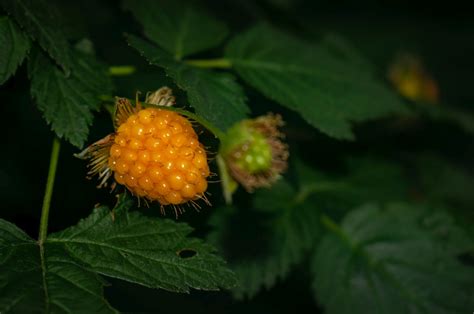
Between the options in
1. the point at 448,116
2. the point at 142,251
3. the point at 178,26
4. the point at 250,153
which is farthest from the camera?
the point at 448,116

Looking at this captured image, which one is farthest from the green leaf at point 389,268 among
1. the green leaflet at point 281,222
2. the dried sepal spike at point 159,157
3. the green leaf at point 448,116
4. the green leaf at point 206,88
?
the dried sepal spike at point 159,157

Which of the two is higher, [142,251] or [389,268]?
[142,251]

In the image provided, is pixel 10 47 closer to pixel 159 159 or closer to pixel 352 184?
pixel 159 159

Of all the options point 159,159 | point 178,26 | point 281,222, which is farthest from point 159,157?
point 281,222

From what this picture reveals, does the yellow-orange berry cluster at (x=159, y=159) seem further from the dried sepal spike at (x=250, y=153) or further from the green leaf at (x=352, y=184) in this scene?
the green leaf at (x=352, y=184)

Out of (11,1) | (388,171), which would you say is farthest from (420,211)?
(11,1)

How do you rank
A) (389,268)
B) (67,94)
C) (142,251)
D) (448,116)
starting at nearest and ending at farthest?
(142,251) < (67,94) < (389,268) < (448,116)

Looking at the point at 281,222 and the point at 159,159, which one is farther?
the point at 281,222
